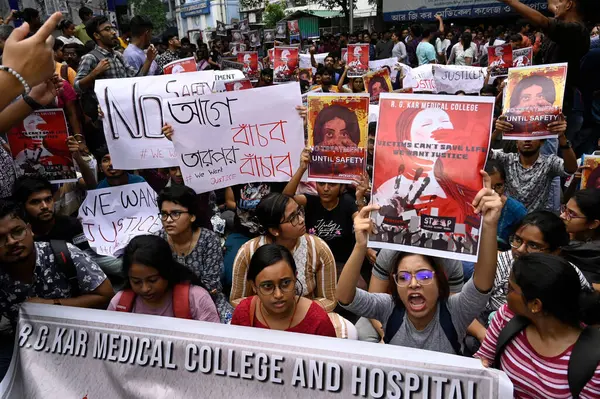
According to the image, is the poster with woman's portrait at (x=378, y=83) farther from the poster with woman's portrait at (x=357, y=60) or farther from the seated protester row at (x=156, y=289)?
the seated protester row at (x=156, y=289)

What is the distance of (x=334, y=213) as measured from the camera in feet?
12.8

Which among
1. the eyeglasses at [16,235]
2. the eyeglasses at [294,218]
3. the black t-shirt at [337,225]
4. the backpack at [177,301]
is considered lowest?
the black t-shirt at [337,225]

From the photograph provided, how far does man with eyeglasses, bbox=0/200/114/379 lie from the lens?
253 cm

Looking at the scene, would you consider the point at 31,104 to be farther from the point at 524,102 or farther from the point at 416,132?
the point at 524,102

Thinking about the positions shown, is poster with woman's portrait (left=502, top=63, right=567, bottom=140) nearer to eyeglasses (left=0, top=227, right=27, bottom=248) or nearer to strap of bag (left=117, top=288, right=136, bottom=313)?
strap of bag (left=117, top=288, right=136, bottom=313)

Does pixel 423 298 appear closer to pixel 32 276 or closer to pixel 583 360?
pixel 583 360

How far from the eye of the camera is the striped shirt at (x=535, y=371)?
1.84 meters

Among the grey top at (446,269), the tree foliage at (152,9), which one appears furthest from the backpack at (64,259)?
the tree foliage at (152,9)

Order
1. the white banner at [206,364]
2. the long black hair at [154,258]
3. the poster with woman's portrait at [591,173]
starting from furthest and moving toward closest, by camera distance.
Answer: the poster with woman's portrait at [591,173], the long black hair at [154,258], the white banner at [206,364]

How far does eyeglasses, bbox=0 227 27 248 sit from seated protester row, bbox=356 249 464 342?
6.23 ft

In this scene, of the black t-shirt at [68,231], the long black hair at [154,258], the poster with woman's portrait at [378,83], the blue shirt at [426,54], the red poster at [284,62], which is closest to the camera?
the long black hair at [154,258]

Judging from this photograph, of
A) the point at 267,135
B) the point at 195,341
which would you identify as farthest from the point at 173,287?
the point at 267,135

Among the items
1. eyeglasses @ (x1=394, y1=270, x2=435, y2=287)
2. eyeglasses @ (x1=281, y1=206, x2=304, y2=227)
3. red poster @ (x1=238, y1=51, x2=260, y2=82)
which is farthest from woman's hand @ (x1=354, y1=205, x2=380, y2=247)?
red poster @ (x1=238, y1=51, x2=260, y2=82)

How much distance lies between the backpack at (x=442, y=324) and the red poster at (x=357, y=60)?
7647 mm
